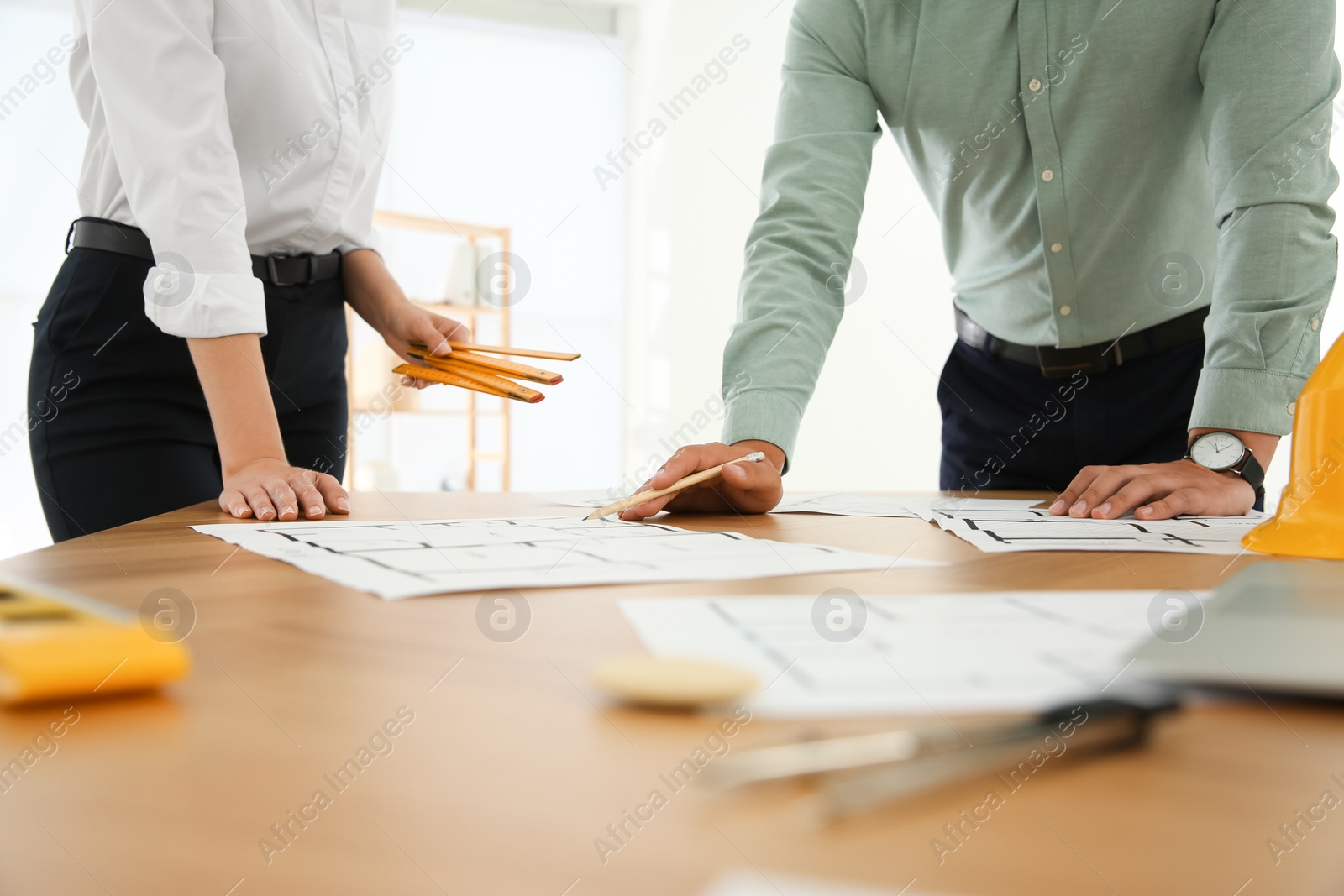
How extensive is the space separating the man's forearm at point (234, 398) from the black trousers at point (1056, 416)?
3.04ft

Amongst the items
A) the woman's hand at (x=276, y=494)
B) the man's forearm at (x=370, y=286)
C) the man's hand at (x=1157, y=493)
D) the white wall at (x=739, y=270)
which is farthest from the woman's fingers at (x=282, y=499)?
the white wall at (x=739, y=270)

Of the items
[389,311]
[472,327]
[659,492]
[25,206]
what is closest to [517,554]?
[659,492]

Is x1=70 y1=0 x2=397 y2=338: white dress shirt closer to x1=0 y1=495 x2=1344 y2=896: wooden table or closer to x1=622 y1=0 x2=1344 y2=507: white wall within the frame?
x1=0 y1=495 x2=1344 y2=896: wooden table

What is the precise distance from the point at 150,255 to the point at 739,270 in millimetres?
3670

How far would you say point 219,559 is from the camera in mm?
585

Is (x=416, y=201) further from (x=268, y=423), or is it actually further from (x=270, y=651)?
(x=270, y=651)

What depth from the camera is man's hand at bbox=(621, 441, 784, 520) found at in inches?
33.3

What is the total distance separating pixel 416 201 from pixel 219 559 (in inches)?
164

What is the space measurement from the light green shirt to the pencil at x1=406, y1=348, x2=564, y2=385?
0.69 feet

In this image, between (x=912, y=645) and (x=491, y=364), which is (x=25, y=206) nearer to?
(x=491, y=364)

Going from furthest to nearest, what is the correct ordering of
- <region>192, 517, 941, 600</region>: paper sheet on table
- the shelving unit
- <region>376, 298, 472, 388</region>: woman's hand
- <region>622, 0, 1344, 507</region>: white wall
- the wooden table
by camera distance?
<region>622, 0, 1344, 507</region>: white wall, the shelving unit, <region>376, 298, 472, 388</region>: woman's hand, <region>192, 517, 941, 600</region>: paper sheet on table, the wooden table

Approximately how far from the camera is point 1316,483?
0.64 m

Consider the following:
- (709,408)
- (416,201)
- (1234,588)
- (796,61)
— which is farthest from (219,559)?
(416,201)

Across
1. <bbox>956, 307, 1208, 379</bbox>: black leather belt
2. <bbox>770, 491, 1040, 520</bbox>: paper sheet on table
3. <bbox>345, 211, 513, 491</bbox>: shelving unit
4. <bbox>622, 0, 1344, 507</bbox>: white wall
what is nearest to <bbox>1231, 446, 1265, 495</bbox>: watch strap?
<bbox>770, 491, 1040, 520</bbox>: paper sheet on table
